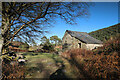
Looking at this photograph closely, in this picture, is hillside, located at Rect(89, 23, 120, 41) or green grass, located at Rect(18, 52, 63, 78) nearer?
green grass, located at Rect(18, 52, 63, 78)

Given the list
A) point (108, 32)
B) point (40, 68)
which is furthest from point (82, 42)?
point (40, 68)

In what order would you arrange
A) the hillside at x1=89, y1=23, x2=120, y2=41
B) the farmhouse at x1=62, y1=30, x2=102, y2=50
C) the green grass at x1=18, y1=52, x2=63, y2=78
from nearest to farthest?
the green grass at x1=18, y1=52, x2=63, y2=78 < the hillside at x1=89, y1=23, x2=120, y2=41 < the farmhouse at x1=62, y1=30, x2=102, y2=50

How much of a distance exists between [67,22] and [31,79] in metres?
4.24

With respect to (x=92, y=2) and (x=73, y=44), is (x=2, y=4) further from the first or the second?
(x=73, y=44)

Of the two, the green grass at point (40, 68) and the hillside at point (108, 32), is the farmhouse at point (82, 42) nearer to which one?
the hillside at point (108, 32)

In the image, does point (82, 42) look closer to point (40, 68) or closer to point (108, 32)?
point (108, 32)

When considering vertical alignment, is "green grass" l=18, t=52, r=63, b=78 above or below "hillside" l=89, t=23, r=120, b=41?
below

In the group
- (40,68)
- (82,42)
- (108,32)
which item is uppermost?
(108,32)

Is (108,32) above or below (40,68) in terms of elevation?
above

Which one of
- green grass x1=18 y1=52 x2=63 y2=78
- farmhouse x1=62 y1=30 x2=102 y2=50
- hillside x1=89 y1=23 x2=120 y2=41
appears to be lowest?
green grass x1=18 y1=52 x2=63 y2=78

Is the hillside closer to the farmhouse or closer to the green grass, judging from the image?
the farmhouse

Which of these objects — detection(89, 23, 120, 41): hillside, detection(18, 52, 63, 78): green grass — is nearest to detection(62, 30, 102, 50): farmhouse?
detection(89, 23, 120, 41): hillside

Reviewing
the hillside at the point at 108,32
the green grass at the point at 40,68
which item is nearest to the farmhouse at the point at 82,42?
the hillside at the point at 108,32

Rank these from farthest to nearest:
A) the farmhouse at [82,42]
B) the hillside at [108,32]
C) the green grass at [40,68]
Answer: the farmhouse at [82,42], the hillside at [108,32], the green grass at [40,68]
